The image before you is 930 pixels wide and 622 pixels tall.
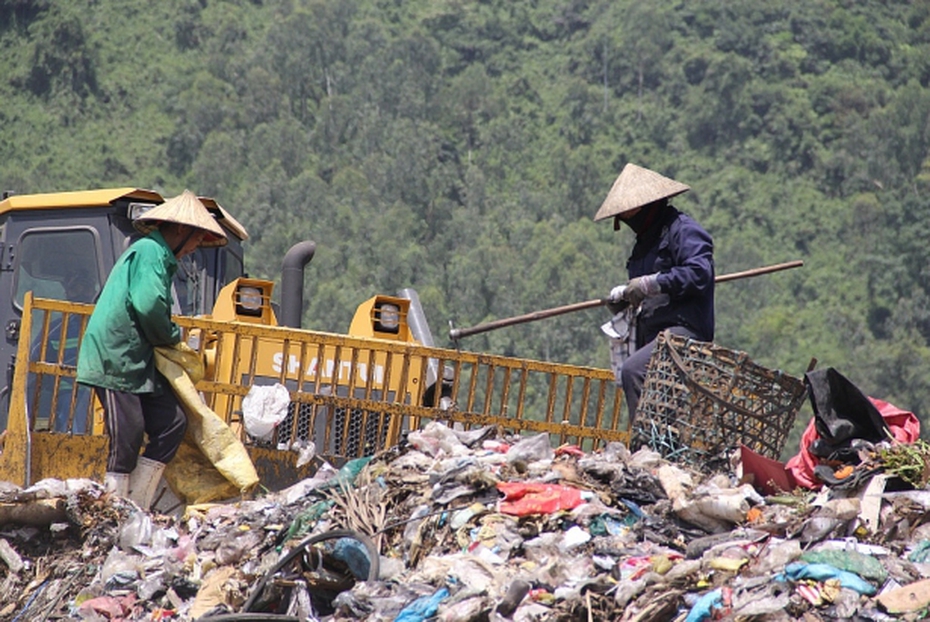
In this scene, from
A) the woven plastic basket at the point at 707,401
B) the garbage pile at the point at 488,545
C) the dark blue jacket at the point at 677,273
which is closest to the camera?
the garbage pile at the point at 488,545

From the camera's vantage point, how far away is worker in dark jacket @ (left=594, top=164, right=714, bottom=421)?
21.1 ft

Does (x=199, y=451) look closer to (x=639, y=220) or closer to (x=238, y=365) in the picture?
(x=238, y=365)

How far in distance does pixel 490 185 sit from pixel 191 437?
48.5 m

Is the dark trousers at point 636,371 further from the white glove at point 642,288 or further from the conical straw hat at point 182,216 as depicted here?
the conical straw hat at point 182,216

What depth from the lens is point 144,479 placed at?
6.68m

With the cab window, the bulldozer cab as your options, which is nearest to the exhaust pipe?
the bulldozer cab

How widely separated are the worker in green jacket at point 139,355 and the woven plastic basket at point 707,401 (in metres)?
2.17

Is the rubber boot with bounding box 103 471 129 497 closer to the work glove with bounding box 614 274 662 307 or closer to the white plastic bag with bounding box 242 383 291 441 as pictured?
the white plastic bag with bounding box 242 383 291 441

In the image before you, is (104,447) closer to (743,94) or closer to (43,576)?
(43,576)

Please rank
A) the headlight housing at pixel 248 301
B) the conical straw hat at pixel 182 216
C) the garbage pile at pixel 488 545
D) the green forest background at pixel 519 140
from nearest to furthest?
the garbage pile at pixel 488 545 → the conical straw hat at pixel 182 216 → the headlight housing at pixel 248 301 → the green forest background at pixel 519 140

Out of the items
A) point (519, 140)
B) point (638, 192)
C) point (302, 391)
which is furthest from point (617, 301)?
point (519, 140)

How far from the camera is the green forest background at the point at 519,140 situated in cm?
4419

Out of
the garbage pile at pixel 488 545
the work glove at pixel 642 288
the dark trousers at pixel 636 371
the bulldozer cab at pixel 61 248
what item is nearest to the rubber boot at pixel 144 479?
the garbage pile at pixel 488 545

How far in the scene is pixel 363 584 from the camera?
5.12m
